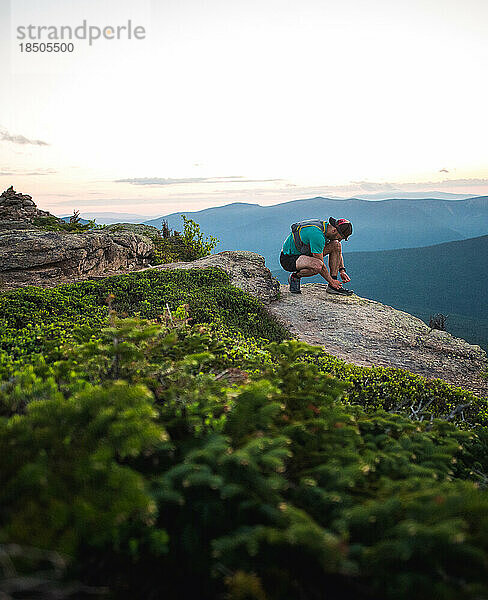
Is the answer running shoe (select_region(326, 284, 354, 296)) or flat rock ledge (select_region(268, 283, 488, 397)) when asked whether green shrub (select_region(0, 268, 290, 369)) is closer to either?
flat rock ledge (select_region(268, 283, 488, 397))

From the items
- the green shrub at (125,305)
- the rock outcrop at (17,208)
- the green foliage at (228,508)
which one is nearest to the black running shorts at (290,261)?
the green shrub at (125,305)

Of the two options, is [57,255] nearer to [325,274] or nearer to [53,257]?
[53,257]

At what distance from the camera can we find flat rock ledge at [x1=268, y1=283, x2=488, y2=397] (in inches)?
316

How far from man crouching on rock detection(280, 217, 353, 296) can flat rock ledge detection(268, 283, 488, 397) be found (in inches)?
32.3

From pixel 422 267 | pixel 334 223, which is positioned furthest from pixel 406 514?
pixel 422 267

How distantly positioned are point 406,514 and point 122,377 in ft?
7.09

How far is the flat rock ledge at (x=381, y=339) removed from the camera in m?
8.04

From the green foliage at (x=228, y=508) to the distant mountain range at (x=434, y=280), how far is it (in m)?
97.8

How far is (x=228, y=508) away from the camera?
6.29 feet

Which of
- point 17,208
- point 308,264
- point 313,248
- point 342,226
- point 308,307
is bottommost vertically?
point 308,307

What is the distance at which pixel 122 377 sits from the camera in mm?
3035

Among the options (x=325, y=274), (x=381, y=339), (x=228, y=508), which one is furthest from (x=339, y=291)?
(x=228, y=508)

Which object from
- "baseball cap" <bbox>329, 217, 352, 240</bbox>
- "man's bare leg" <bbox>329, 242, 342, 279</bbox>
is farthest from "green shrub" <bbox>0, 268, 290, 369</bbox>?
"baseball cap" <bbox>329, 217, 352, 240</bbox>

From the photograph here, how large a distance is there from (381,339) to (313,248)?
3487 mm
